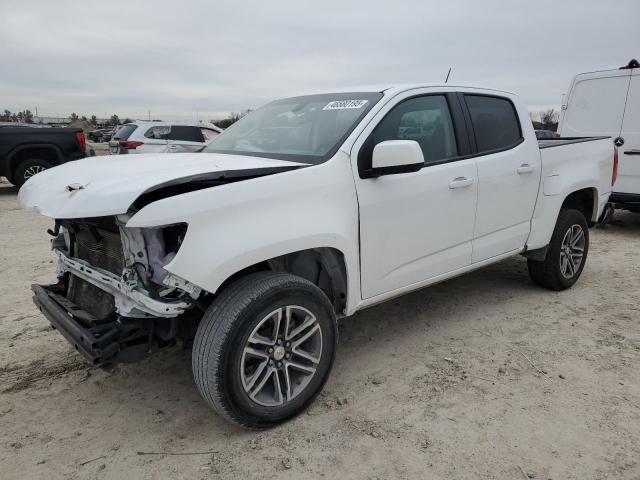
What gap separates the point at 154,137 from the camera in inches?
476

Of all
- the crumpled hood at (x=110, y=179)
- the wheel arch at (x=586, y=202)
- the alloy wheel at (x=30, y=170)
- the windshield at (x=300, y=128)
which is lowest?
the alloy wheel at (x=30, y=170)

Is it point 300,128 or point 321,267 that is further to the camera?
point 300,128

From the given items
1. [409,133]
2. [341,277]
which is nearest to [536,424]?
[341,277]

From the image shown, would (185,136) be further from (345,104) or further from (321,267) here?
(321,267)

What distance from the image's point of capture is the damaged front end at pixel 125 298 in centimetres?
244

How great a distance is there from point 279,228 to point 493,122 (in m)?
2.32

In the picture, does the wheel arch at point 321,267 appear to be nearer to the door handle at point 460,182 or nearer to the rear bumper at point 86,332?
the rear bumper at point 86,332

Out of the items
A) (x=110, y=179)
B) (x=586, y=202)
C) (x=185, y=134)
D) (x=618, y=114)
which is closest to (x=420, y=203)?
(x=110, y=179)

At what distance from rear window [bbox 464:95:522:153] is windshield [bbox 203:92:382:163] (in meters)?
0.97

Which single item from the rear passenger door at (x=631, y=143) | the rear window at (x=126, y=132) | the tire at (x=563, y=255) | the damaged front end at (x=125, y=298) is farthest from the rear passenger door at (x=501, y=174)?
the rear window at (x=126, y=132)

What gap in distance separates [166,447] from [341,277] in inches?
51.9

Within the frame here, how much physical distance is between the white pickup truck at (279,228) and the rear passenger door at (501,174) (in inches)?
0.6

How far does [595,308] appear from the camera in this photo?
14.6ft

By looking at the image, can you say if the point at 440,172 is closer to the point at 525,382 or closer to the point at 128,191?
the point at 525,382
